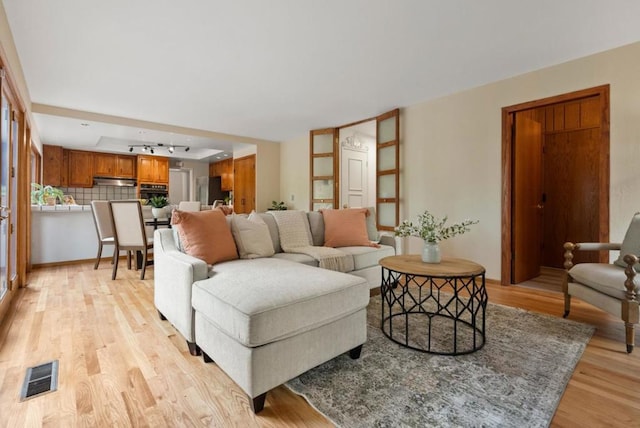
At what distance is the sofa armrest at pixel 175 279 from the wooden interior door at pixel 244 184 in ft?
14.3

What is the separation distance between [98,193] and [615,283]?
9.61 m

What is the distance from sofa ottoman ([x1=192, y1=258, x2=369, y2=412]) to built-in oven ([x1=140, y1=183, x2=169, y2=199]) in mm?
7158

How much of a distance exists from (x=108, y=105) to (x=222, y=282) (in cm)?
401

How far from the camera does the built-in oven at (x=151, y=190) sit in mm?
7834

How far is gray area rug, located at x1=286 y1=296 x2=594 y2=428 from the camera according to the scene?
1.31m

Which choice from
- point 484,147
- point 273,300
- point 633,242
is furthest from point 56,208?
point 633,242

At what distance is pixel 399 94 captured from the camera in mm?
3908

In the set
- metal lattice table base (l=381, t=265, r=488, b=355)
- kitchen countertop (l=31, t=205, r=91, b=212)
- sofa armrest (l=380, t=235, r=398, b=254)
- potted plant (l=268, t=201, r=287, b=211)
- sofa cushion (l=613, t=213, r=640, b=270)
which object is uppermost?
potted plant (l=268, t=201, r=287, b=211)

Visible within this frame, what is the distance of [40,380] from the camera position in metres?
1.59

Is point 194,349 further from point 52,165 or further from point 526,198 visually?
point 52,165

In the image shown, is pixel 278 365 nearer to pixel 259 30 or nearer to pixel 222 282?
pixel 222 282

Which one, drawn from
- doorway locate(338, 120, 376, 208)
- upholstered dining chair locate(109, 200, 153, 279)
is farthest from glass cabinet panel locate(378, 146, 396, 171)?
upholstered dining chair locate(109, 200, 153, 279)

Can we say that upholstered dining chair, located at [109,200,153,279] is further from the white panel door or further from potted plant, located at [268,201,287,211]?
the white panel door

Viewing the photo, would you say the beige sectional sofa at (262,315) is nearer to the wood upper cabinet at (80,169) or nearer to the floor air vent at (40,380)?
the floor air vent at (40,380)
